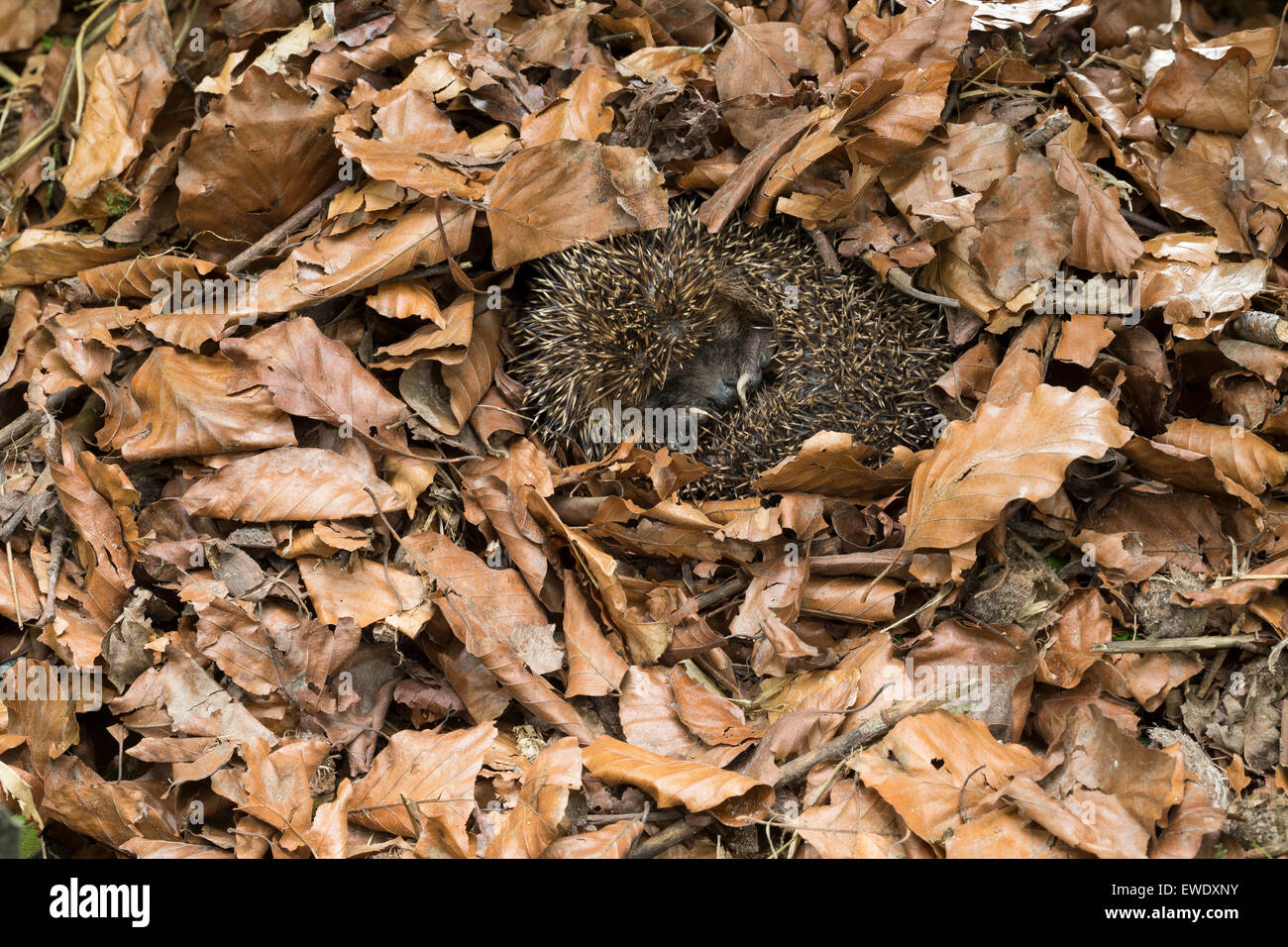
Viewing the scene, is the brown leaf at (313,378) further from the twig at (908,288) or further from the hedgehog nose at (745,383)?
the twig at (908,288)

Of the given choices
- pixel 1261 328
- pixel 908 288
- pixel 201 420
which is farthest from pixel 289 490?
pixel 1261 328

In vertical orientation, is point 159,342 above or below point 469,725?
above

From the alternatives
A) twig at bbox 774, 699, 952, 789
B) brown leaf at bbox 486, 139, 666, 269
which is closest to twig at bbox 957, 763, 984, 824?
twig at bbox 774, 699, 952, 789

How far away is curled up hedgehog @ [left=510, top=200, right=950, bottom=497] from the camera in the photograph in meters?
3.47

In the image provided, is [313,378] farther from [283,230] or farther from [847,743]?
[847,743]

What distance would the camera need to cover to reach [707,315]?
386 centimetres

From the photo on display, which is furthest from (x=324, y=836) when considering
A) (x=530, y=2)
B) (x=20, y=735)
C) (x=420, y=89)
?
(x=530, y=2)

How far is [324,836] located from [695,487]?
1628 mm

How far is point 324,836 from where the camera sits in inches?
109

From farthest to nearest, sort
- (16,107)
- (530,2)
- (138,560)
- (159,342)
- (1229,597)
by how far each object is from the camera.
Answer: (16,107) < (530,2) < (159,342) < (138,560) < (1229,597)

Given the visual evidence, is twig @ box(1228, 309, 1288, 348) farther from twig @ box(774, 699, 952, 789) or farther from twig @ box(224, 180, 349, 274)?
twig @ box(224, 180, 349, 274)

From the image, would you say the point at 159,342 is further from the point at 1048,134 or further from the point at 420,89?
the point at 1048,134

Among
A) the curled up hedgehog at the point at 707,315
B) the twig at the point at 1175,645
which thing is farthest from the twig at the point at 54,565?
the twig at the point at 1175,645

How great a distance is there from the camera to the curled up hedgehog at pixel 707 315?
347 cm
